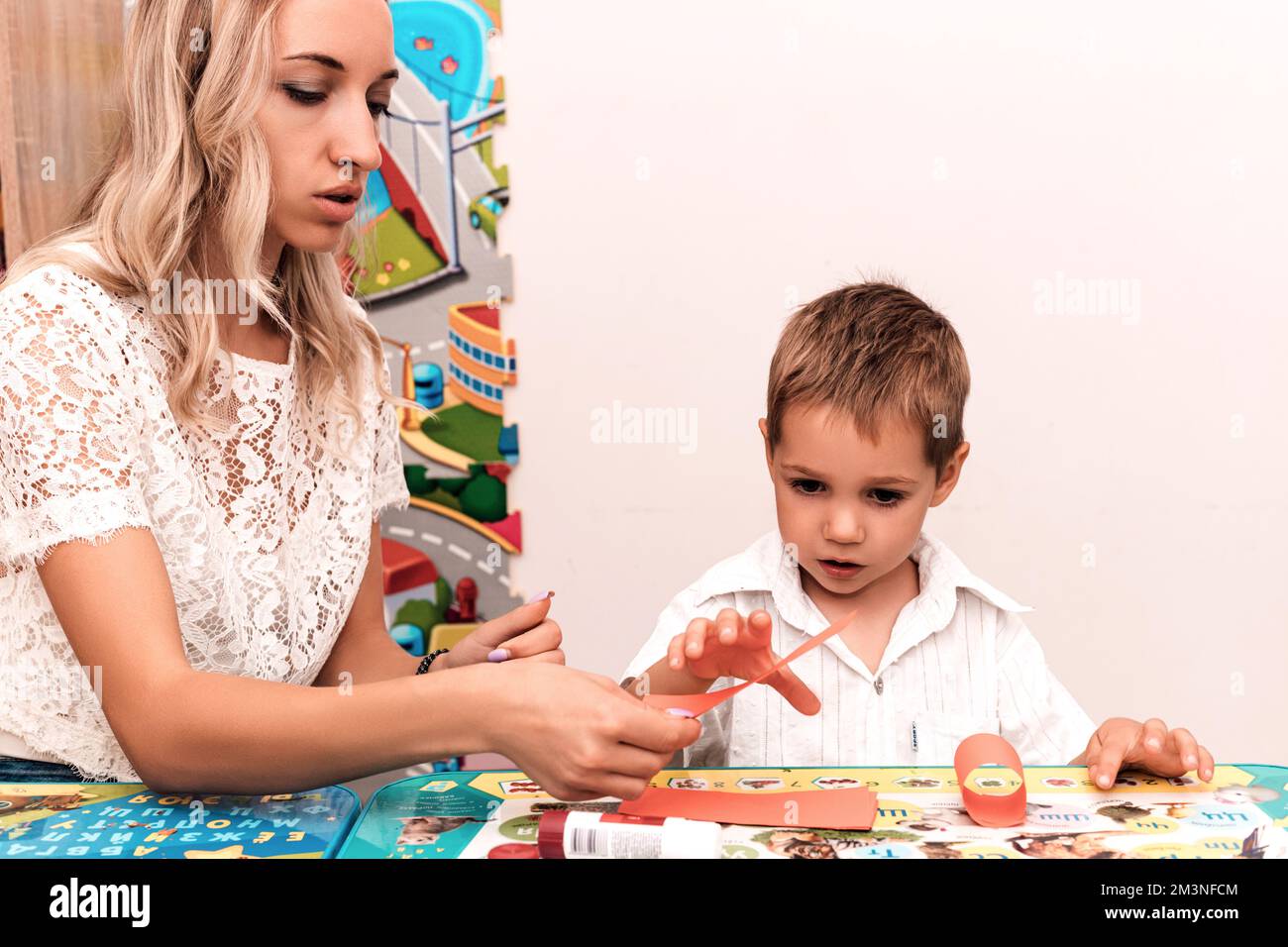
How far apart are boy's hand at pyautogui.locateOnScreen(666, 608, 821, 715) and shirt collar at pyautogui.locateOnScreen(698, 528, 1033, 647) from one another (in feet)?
0.87

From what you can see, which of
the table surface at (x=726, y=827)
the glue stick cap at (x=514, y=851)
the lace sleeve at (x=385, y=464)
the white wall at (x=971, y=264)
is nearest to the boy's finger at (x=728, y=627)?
the table surface at (x=726, y=827)

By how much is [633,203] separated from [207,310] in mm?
1285

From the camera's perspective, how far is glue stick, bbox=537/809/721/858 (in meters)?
0.81

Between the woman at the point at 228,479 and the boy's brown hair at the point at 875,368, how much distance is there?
14.8 inches

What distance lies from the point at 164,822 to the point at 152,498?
0.34 m

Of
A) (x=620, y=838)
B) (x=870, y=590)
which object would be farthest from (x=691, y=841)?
(x=870, y=590)

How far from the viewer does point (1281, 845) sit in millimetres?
834

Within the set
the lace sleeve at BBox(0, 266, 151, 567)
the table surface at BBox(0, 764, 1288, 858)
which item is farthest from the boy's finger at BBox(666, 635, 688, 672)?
the lace sleeve at BBox(0, 266, 151, 567)

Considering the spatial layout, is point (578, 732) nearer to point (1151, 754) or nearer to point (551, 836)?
point (551, 836)

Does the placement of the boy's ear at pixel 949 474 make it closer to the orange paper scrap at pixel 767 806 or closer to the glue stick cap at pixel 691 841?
the orange paper scrap at pixel 767 806

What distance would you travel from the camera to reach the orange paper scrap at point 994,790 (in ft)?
2.88

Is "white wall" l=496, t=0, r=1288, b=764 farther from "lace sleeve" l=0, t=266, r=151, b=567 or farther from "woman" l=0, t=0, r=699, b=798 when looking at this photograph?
"lace sleeve" l=0, t=266, r=151, b=567

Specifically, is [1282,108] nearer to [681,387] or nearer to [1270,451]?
[1270,451]
